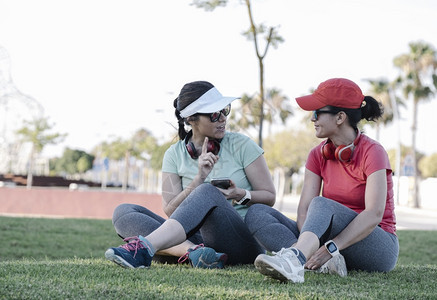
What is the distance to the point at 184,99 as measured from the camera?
402cm

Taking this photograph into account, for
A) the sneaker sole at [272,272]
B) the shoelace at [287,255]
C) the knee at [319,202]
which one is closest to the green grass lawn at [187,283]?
the sneaker sole at [272,272]

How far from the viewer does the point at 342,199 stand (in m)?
3.67

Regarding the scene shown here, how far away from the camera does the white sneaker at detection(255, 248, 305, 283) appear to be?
116 inches

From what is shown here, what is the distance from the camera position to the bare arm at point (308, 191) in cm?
378

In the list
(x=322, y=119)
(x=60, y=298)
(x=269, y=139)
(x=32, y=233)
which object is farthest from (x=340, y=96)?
(x=269, y=139)

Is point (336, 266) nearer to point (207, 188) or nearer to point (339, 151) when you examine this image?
point (339, 151)

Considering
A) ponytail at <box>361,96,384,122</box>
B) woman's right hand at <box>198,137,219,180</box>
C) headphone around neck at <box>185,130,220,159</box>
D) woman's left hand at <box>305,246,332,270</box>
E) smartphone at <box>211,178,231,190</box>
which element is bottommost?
woman's left hand at <box>305,246,332,270</box>

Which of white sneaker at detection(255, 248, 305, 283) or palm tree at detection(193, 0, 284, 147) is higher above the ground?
palm tree at detection(193, 0, 284, 147)

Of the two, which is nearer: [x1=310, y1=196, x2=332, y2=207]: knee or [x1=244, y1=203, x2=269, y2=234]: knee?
[x1=310, y1=196, x2=332, y2=207]: knee

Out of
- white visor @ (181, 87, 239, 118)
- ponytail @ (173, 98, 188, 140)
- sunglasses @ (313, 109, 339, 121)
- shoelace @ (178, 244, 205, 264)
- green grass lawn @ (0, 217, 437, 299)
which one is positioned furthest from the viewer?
ponytail @ (173, 98, 188, 140)

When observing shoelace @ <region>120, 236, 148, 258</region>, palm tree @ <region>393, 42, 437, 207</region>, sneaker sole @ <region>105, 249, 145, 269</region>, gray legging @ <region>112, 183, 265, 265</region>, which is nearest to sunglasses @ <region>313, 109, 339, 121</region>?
gray legging @ <region>112, 183, 265, 265</region>

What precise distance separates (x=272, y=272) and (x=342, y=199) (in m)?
0.92

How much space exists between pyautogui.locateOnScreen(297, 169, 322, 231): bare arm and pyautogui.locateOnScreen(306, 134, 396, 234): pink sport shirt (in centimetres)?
7

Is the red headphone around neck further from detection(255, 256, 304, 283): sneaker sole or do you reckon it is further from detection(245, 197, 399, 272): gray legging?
detection(255, 256, 304, 283): sneaker sole
